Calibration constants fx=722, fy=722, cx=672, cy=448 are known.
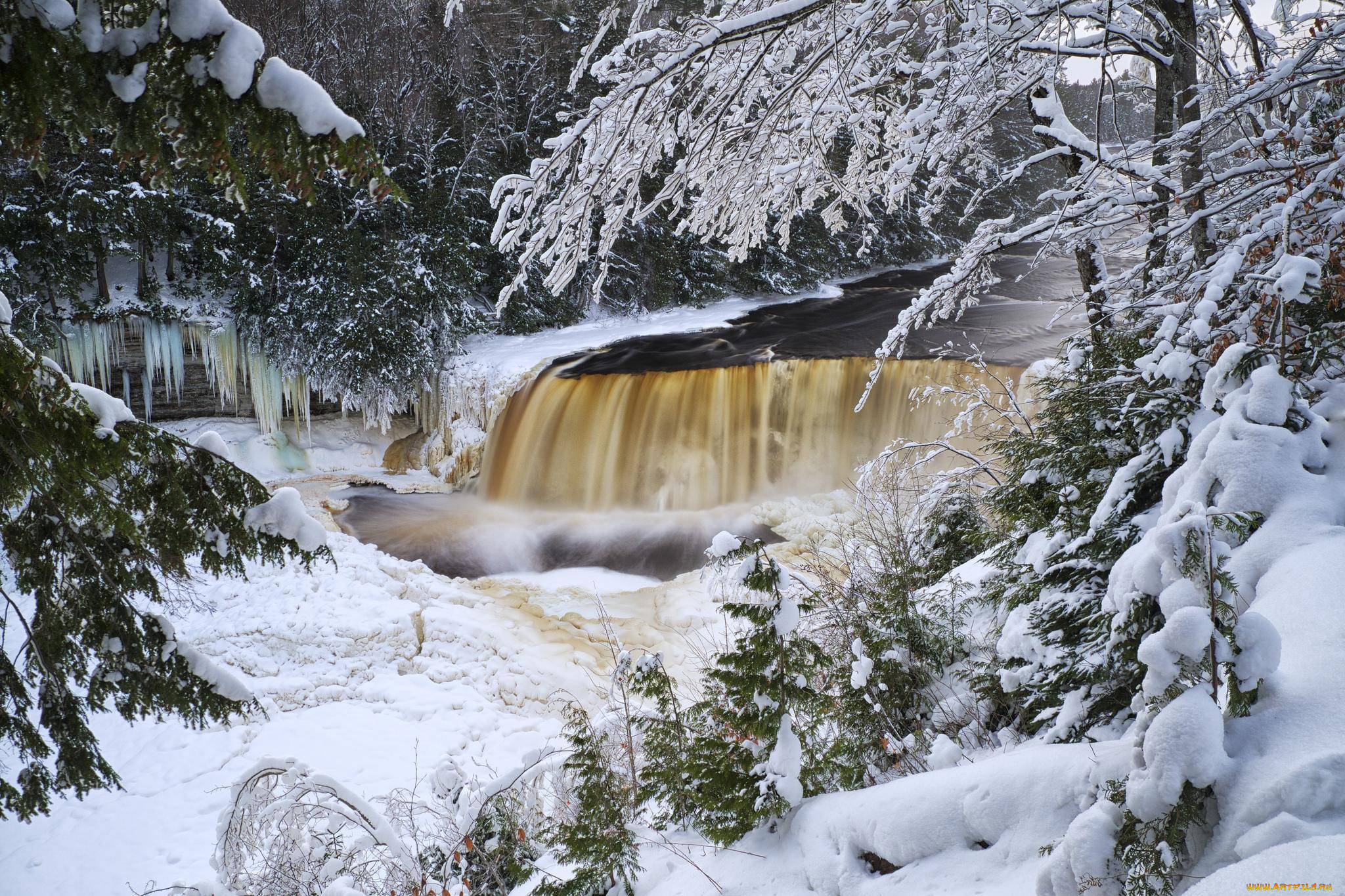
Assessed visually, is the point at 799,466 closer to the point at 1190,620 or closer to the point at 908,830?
the point at 908,830

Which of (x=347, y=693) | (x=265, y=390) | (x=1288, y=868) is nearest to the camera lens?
(x=1288, y=868)

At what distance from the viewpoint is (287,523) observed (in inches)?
94.4

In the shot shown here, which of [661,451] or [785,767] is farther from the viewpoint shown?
[661,451]

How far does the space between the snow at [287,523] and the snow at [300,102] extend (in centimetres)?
134

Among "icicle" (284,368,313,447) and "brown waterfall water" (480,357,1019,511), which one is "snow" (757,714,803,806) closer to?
"brown waterfall water" (480,357,1019,511)

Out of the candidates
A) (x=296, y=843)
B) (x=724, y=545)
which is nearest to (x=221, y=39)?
(x=724, y=545)

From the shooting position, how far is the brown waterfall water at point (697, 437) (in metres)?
10.1

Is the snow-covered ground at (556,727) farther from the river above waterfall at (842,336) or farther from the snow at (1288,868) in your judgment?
the river above waterfall at (842,336)

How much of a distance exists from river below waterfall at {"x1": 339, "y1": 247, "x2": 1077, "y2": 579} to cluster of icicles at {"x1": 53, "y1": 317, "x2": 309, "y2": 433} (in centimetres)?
211

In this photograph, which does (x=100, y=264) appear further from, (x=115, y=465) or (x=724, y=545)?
(x=724, y=545)

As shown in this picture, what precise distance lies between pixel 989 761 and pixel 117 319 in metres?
12.1

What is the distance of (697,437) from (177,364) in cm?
779

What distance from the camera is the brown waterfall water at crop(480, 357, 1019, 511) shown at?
10.1m

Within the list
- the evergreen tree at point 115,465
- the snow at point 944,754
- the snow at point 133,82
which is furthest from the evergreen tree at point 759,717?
the snow at point 133,82
